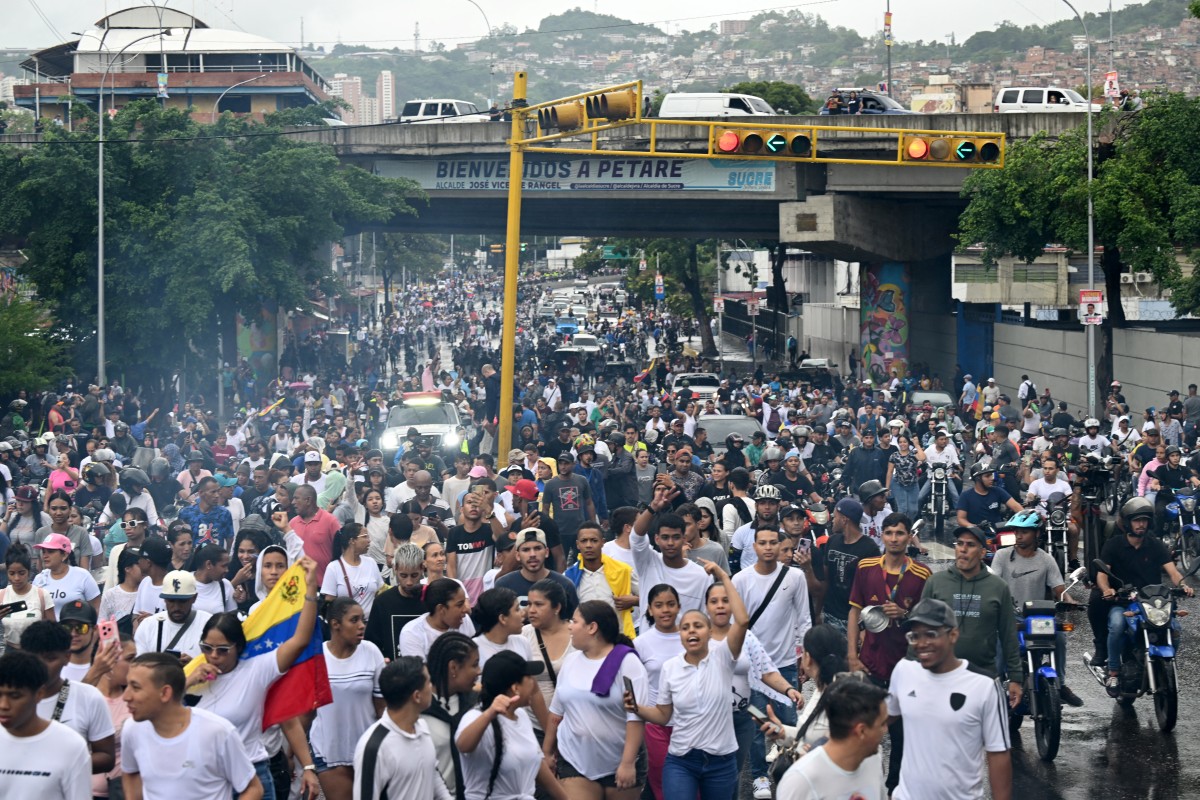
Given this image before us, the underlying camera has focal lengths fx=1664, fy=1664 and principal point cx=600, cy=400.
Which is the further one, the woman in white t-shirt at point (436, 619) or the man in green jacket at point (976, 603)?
the man in green jacket at point (976, 603)

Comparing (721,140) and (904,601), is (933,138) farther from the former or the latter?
(904,601)

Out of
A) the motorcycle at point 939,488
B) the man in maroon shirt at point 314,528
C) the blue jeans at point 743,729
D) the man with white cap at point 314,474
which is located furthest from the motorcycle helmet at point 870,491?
the motorcycle at point 939,488

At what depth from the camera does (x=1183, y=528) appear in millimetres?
19141

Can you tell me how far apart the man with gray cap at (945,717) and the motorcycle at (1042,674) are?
3.61 m

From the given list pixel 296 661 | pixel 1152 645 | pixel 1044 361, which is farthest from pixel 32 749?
pixel 1044 361

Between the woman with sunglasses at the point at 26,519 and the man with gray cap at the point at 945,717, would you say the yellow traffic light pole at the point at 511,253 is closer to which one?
the woman with sunglasses at the point at 26,519

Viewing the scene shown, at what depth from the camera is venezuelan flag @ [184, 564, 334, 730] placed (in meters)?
7.68

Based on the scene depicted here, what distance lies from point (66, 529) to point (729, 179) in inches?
1210

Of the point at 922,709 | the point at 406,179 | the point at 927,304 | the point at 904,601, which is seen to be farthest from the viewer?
the point at 927,304

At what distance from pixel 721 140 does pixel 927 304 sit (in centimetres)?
3159

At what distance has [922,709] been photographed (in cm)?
701

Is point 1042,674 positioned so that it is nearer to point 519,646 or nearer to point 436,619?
point 519,646

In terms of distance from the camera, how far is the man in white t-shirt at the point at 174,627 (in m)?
8.40

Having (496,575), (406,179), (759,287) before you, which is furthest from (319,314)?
(496,575)
